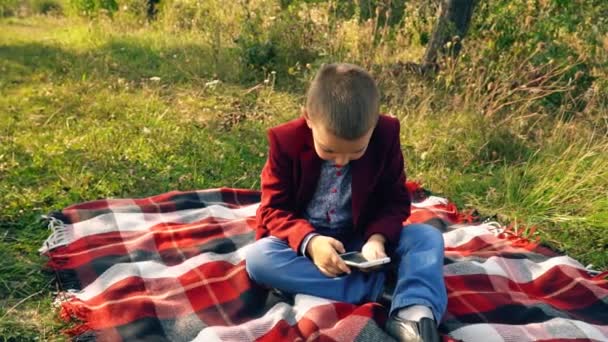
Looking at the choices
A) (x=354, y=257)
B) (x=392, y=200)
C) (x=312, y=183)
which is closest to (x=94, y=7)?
(x=312, y=183)

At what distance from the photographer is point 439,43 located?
19.9ft

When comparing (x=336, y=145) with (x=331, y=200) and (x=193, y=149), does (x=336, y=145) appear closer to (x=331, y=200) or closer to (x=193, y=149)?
(x=331, y=200)

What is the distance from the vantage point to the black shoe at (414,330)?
7.98ft

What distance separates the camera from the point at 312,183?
9.52 ft

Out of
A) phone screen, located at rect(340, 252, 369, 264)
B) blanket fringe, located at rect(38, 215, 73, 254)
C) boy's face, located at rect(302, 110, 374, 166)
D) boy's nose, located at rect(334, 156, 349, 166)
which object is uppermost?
boy's face, located at rect(302, 110, 374, 166)

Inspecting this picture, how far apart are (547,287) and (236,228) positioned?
5.53ft

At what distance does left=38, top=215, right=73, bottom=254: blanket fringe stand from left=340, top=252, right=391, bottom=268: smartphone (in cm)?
157

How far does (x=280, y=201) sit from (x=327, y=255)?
0.40m

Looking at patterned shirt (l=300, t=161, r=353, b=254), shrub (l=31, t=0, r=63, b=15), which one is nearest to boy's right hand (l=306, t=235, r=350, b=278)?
patterned shirt (l=300, t=161, r=353, b=254)

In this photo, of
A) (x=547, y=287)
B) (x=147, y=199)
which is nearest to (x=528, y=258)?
(x=547, y=287)

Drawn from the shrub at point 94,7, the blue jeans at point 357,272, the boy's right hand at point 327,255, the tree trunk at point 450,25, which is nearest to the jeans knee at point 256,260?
the blue jeans at point 357,272

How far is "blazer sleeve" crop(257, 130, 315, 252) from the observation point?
2.84 m

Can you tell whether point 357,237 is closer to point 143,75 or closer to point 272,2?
point 143,75

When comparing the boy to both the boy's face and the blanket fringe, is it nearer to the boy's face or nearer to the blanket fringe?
the boy's face
